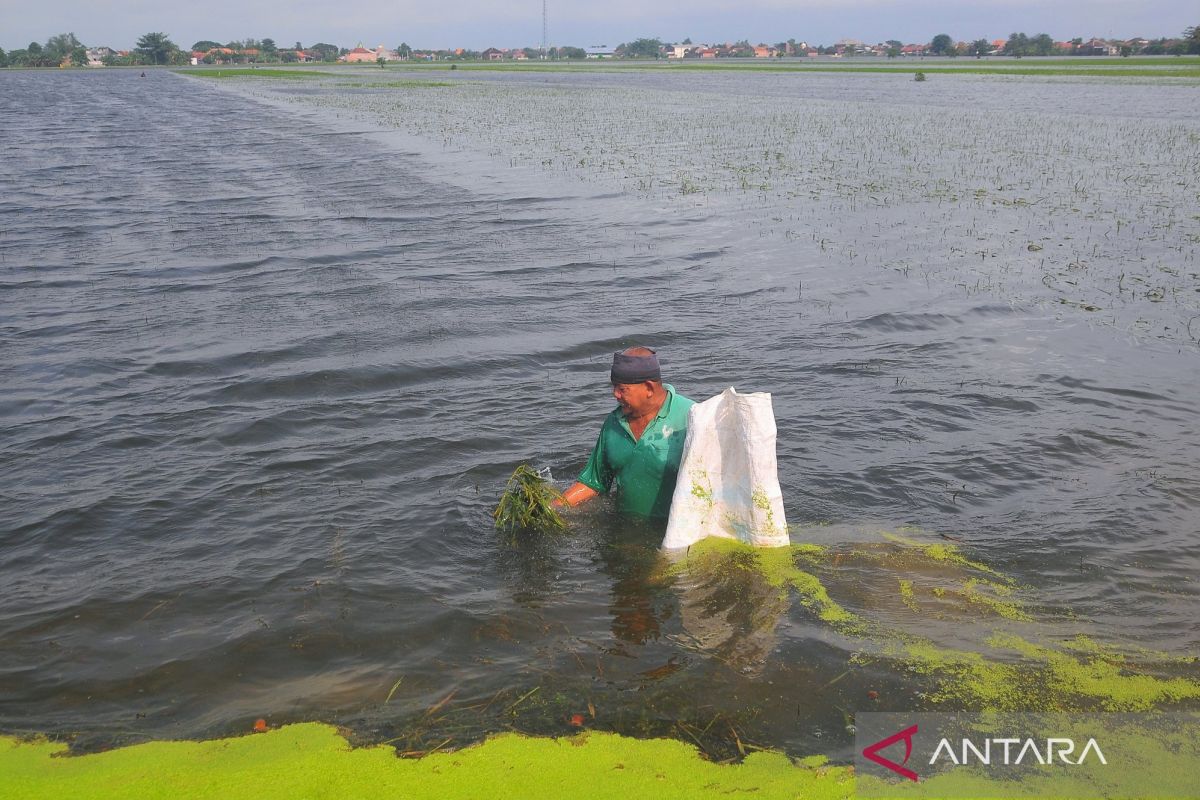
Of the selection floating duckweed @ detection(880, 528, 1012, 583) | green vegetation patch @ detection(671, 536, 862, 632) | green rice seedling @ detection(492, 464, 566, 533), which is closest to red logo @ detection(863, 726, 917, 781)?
green vegetation patch @ detection(671, 536, 862, 632)

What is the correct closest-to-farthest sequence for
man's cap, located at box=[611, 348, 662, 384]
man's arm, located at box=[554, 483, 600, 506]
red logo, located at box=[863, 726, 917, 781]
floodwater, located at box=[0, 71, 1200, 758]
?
red logo, located at box=[863, 726, 917, 781] → floodwater, located at box=[0, 71, 1200, 758] → man's cap, located at box=[611, 348, 662, 384] → man's arm, located at box=[554, 483, 600, 506]

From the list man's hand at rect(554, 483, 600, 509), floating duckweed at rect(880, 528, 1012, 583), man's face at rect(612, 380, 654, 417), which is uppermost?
man's face at rect(612, 380, 654, 417)

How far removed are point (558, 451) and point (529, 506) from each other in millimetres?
1792

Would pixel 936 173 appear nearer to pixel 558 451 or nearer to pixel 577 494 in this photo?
pixel 558 451

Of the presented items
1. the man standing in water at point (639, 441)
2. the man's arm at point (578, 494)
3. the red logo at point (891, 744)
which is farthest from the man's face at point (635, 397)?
the red logo at point (891, 744)

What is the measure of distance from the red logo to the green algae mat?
197 millimetres

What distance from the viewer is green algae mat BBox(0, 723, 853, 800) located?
161 inches

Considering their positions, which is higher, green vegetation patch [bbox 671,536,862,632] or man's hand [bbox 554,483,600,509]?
man's hand [bbox 554,483,600,509]

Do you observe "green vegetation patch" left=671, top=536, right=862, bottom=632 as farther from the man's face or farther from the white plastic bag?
the man's face

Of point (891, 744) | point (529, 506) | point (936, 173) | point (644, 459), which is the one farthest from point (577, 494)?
point (936, 173)

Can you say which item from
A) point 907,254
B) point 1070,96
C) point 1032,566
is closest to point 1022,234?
point 907,254

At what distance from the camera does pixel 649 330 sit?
38.2 feet

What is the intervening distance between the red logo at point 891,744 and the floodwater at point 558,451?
Answer: 7.1 inches

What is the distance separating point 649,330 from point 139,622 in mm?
7150
